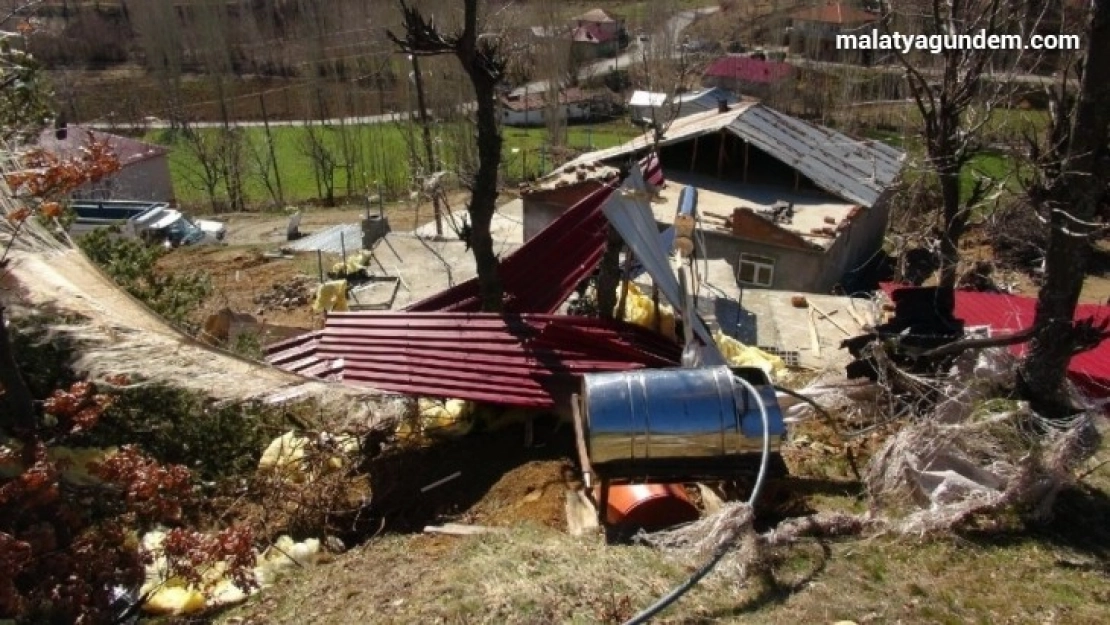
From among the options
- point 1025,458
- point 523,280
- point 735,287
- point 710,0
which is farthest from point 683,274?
point 710,0

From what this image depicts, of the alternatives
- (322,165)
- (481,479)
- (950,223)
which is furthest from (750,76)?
(481,479)

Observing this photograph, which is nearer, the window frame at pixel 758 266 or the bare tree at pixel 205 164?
the window frame at pixel 758 266

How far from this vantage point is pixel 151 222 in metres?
27.6

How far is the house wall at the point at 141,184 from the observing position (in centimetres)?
3384

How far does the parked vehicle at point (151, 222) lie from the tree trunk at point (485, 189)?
60.5ft

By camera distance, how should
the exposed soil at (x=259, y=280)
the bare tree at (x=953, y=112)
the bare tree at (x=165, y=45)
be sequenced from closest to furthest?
the bare tree at (x=953, y=112), the exposed soil at (x=259, y=280), the bare tree at (x=165, y=45)

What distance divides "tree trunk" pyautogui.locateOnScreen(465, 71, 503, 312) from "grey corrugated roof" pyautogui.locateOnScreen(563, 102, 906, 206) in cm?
1187

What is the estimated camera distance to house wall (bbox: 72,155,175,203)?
33844mm

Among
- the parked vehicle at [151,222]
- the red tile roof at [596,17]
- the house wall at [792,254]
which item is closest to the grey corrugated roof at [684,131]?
the house wall at [792,254]

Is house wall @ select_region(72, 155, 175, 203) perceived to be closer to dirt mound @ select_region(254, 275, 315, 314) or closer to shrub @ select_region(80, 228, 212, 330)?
dirt mound @ select_region(254, 275, 315, 314)

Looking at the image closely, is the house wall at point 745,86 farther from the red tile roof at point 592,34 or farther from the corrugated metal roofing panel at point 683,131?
the corrugated metal roofing panel at point 683,131

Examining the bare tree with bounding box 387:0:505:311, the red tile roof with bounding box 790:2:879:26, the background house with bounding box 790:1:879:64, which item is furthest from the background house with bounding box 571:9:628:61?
the bare tree with bounding box 387:0:505:311

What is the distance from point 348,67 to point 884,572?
167 ft

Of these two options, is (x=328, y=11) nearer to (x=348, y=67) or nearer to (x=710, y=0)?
(x=348, y=67)
